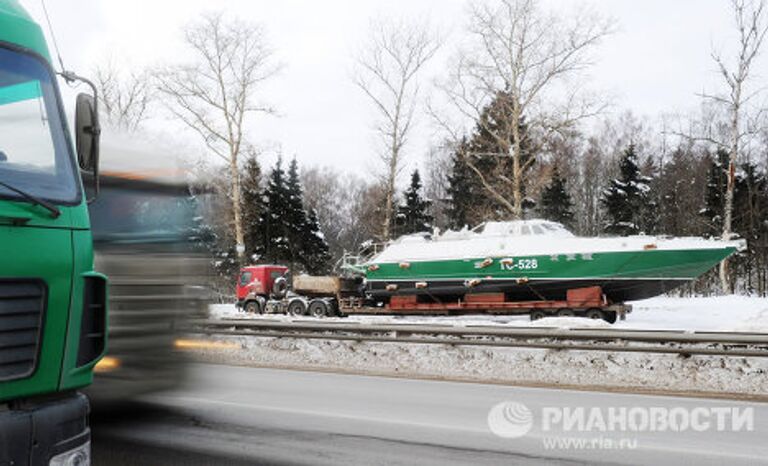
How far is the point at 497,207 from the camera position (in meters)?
37.6

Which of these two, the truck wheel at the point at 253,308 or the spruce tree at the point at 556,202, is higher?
the spruce tree at the point at 556,202

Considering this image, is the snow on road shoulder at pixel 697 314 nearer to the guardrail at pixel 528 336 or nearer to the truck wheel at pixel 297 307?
the guardrail at pixel 528 336

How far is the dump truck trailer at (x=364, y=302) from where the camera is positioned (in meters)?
19.9

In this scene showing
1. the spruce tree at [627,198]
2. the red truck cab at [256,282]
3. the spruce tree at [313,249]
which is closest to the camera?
the red truck cab at [256,282]

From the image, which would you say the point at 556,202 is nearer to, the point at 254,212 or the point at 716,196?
the point at 716,196


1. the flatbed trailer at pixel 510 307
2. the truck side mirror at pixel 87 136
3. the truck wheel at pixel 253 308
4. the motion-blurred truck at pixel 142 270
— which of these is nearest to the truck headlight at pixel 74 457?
the truck side mirror at pixel 87 136

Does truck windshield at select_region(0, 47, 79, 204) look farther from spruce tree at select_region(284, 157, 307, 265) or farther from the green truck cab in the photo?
spruce tree at select_region(284, 157, 307, 265)

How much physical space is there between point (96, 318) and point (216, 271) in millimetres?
40669

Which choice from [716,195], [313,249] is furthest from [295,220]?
[716,195]

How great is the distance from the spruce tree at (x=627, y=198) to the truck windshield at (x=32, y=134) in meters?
45.7

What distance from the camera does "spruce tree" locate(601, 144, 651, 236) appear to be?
47344mm

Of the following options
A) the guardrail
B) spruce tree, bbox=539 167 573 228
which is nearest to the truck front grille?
the guardrail

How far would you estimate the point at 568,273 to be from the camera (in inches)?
792

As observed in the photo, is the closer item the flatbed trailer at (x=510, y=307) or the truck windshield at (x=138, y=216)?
the truck windshield at (x=138, y=216)
